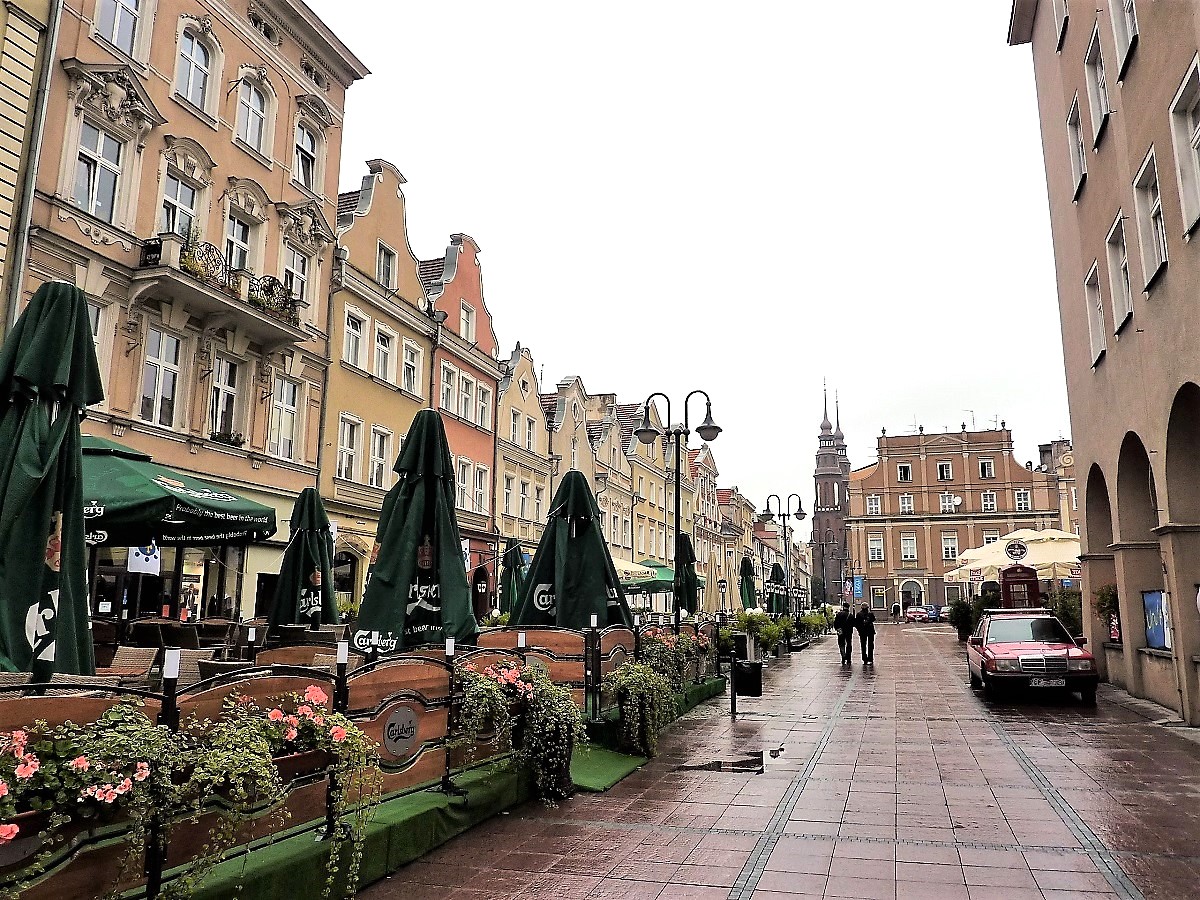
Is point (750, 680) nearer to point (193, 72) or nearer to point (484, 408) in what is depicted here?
point (193, 72)

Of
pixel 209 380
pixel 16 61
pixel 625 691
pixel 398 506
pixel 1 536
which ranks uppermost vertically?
pixel 16 61

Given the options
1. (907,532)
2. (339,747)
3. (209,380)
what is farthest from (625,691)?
(907,532)

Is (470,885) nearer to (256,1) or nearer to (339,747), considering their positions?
(339,747)

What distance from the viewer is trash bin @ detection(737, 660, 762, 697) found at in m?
15.7

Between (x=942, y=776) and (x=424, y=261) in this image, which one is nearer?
(x=942, y=776)

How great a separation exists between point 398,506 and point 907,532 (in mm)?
76692

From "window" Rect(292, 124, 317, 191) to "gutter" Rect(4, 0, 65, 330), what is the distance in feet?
24.6

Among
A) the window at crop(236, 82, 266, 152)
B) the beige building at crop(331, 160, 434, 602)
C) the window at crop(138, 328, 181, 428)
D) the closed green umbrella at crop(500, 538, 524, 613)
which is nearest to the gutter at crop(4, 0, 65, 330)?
the window at crop(138, 328, 181, 428)

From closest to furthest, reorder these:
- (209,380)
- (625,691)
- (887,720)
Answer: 1. (625,691)
2. (887,720)
3. (209,380)

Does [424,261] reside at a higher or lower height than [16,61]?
higher

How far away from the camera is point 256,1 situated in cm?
2103

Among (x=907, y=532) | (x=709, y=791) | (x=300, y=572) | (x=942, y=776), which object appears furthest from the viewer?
(x=907, y=532)

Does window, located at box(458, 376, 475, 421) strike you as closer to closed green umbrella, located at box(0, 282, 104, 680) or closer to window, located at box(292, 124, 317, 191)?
window, located at box(292, 124, 317, 191)

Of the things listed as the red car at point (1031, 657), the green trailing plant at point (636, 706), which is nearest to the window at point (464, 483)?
the red car at point (1031, 657)
